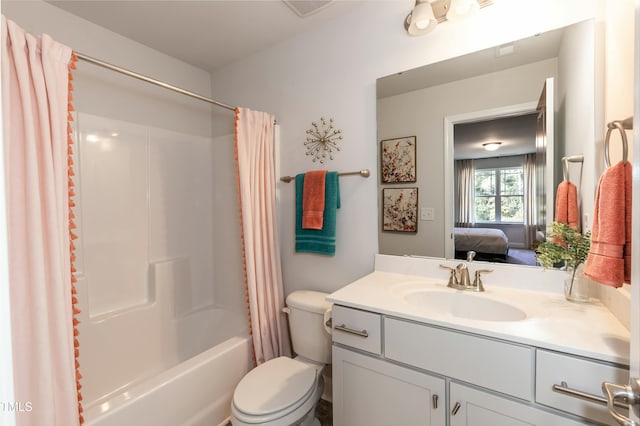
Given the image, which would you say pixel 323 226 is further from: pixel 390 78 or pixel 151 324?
pixel 151 324

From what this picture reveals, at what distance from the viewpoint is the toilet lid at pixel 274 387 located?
4.16 feet

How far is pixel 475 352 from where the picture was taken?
97cm

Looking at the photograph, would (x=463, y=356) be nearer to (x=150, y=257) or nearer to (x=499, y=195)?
(x=499, y=195)

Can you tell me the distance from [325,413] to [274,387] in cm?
58

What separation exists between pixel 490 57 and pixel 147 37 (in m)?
2.12

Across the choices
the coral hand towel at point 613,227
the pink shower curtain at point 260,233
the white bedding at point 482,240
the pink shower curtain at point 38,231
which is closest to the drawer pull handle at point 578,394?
the coral hand towel at point 613,227

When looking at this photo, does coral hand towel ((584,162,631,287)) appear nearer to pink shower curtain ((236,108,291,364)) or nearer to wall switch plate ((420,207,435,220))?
wall switch plate ((420,207,435,220))

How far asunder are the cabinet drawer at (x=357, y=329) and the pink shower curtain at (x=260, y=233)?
727 millimetres

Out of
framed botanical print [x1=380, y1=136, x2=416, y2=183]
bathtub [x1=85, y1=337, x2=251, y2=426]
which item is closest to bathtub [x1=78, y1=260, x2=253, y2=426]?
bathtub [x1=85, y1=337, x2=251, y2=426]

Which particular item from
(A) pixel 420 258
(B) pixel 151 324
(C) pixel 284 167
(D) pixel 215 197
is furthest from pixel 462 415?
(D) pixel 215 197

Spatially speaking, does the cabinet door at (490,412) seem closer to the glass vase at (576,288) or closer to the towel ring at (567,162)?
the glass vase at (576,288)

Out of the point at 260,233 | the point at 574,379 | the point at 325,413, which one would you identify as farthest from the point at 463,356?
the point at 260,233

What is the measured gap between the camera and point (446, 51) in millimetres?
1490

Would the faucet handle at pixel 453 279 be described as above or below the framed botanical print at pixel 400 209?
below
